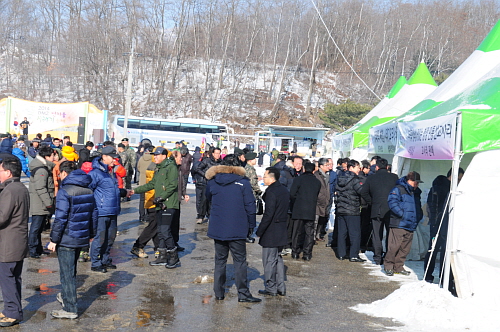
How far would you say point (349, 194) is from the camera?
31.2 ft

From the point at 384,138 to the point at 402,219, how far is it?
3.71 meters

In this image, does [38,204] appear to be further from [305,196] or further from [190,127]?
[190,127]

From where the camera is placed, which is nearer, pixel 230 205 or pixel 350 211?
pixel 230 205

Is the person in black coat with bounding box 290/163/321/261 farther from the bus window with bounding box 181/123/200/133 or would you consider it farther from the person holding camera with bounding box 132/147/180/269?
the bus window with bounding box 181/123/200/133

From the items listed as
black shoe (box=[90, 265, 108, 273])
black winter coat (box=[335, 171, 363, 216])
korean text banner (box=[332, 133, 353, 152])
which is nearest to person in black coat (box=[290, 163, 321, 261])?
black winter coat (box=[335, 171, 363, 216])

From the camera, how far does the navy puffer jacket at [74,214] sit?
17.9ft

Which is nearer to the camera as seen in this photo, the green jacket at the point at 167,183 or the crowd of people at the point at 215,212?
the crowd of people at the point at 215,212

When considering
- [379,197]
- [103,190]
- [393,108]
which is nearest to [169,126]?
[393,108]

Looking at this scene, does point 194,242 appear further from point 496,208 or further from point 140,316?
point 496,208

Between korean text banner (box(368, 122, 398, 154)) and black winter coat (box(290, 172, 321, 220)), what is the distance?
7.79 ft

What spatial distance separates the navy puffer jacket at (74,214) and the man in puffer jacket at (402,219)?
15.4 ft

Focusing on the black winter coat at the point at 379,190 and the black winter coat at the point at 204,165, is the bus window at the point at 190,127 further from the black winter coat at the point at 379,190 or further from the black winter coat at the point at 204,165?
the black winter coat at the point at 379,190

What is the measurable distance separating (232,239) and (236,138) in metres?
43.4

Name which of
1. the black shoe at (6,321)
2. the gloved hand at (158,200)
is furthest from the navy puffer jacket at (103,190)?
the black shoe at (6,321)
